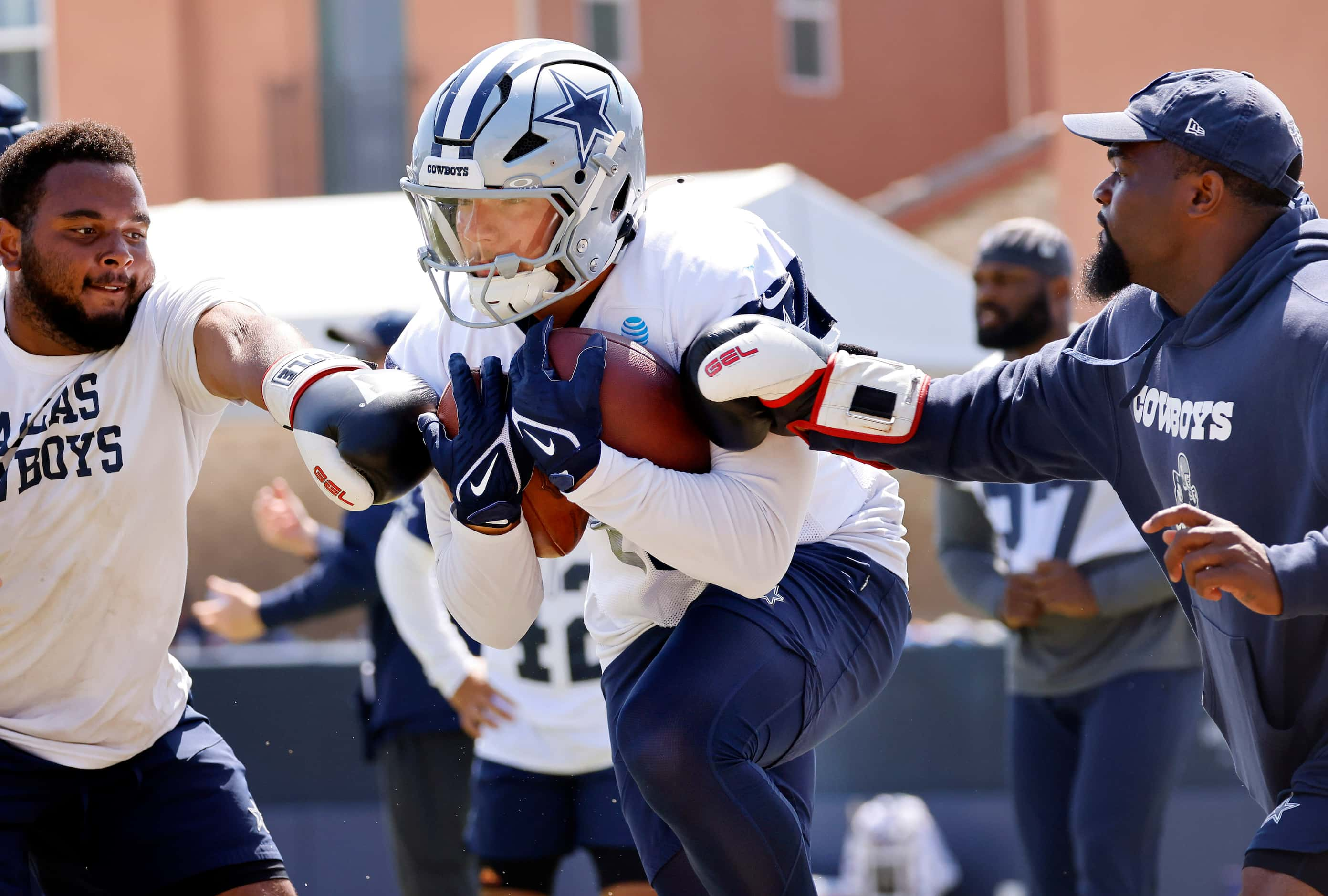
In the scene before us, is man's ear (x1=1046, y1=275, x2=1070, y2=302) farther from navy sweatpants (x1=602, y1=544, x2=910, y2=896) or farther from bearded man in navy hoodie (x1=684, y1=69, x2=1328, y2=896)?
navy sweatpants (x1=602, y1=544, x2=910, y2=896)

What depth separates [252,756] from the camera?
6.25 meters

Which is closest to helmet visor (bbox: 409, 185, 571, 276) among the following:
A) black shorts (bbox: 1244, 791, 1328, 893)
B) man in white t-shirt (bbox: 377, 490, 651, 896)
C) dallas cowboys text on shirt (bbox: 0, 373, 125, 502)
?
dallas cowboys text on shirt (bbox: 0, 373, 125, 502)

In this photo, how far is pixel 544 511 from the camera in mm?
2900

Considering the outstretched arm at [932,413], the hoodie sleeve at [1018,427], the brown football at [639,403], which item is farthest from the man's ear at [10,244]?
the hoodie sleeve at [1018,427]

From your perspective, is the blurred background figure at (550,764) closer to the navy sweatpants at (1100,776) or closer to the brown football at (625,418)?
the brown football at (625,418)

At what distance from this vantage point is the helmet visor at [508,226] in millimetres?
2863

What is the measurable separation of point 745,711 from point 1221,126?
A: 1.32 meters

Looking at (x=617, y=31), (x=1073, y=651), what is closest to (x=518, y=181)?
(x=1073, y=651)

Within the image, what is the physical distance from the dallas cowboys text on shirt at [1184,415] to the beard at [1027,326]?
1.87 m

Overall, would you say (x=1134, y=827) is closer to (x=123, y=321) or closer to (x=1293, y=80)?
(x=123, y=321)

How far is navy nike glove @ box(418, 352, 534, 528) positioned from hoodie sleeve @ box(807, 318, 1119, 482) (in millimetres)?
604

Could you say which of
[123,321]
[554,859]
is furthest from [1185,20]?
[123,321]

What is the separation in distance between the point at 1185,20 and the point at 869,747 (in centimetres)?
656

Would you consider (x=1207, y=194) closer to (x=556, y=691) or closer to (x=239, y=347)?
(x=239, y=347)
